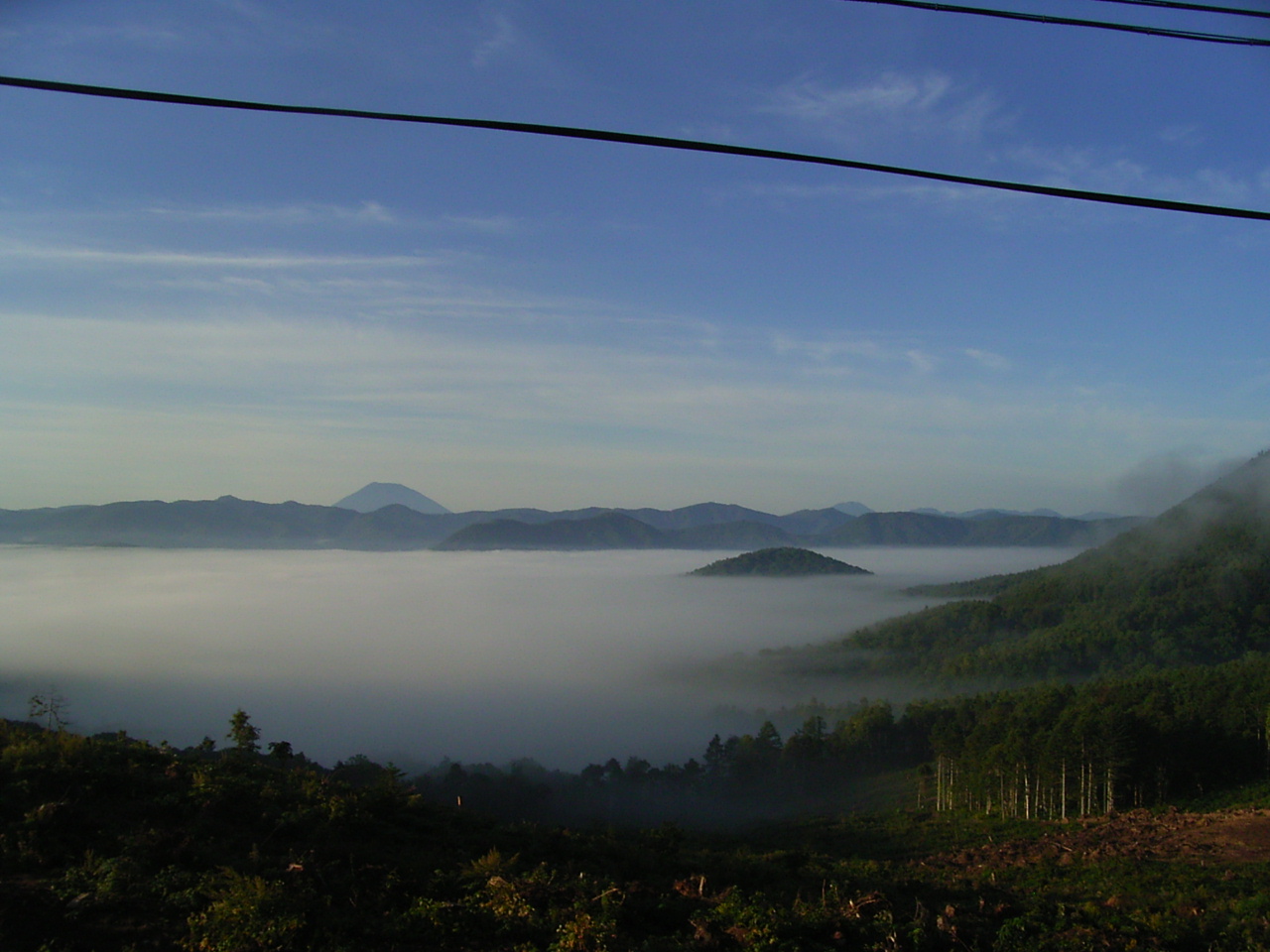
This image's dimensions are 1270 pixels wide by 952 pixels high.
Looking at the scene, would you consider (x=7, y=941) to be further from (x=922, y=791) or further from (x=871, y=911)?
(x=922, y=791)

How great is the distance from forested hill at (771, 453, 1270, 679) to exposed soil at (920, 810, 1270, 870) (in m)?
110

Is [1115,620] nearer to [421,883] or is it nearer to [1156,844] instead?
[1156,844]

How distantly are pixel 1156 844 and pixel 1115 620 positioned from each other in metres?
149

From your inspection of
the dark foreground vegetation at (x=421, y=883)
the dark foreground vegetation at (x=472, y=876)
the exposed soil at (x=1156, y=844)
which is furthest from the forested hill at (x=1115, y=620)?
the dark foreground vegetation at (x=421, y=883)

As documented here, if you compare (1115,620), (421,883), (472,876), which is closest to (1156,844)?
(472,876)

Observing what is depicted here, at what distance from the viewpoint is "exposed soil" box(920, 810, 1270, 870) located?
103ft

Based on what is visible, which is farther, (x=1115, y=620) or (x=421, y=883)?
(x=1115, y=620)

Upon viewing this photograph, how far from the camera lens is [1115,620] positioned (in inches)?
6191

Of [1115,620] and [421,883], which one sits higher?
[421,883]

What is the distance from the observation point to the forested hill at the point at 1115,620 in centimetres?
14338

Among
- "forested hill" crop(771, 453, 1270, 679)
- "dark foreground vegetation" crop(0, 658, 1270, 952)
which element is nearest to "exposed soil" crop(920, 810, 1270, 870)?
"dark foreground vegetation" crop(0, 658, 1270, 952)

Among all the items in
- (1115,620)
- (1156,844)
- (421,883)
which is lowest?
(1115,620)

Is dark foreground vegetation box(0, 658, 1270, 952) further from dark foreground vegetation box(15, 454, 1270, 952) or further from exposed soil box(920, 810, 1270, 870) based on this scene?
exposed soil box(920, 810, 1270, 870)

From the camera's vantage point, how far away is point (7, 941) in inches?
344
